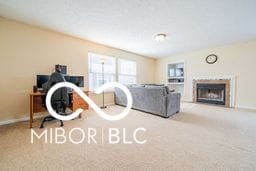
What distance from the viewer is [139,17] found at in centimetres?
275

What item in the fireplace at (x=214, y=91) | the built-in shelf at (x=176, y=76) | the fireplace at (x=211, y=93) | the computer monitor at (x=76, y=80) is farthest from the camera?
the built-in shelf at (x=176, y=76)

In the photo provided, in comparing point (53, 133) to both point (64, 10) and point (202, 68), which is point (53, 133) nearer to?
point (64, 10)

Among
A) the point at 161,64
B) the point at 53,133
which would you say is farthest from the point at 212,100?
the point at 53,133

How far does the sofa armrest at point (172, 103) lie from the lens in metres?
3.20

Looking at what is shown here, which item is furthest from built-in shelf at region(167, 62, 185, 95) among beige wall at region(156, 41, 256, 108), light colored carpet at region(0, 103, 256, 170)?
light colored carpet at region(0, 103, 256, 170)

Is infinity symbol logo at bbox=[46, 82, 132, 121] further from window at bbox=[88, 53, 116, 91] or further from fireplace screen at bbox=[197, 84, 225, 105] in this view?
fireplace screen at bbox=[197, 84, 225, 105]

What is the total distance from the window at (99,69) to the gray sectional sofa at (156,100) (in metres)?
1.24

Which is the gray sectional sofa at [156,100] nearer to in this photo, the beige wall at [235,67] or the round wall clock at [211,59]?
the beige wall at [235,67]

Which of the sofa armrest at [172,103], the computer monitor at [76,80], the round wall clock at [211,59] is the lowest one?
the sofa armrest at [172,103]

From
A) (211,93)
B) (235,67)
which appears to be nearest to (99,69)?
(211,93)

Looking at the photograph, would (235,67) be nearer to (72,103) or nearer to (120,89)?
(120,89)

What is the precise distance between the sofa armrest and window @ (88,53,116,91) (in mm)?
2541

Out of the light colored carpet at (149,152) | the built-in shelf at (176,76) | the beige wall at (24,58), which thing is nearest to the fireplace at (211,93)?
the built-in shelf at (176,76)

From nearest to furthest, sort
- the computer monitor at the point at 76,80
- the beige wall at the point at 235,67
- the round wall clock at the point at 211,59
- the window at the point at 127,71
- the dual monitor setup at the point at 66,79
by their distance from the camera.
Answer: the dual monitor setup at the point at 66,79
the computer monitor at the point at 76,80
the beige wall at the point at 235,67
the round wall clock at the point at 211,59
the window at the point at 127,71
